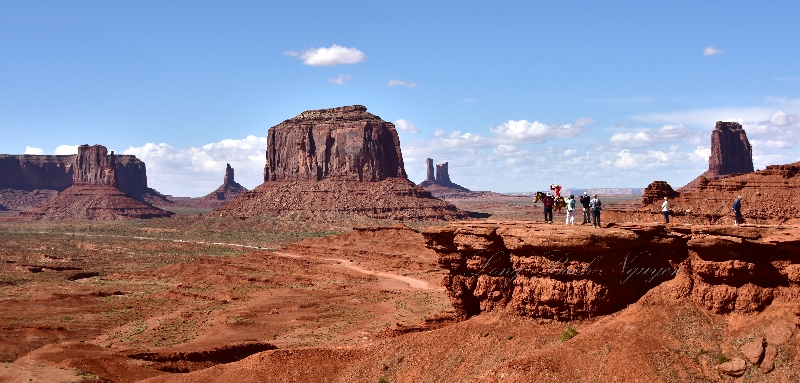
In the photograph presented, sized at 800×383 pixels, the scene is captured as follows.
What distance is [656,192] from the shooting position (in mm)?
53969

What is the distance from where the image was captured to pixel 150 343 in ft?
110

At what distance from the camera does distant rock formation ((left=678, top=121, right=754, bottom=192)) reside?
446 ft

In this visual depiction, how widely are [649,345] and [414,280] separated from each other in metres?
37.0

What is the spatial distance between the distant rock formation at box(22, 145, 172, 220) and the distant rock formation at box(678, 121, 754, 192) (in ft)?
385

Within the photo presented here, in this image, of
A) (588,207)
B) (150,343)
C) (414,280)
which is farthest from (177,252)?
(588,207)

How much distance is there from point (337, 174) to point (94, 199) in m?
67.9

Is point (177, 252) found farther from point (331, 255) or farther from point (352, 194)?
point (352, 194)

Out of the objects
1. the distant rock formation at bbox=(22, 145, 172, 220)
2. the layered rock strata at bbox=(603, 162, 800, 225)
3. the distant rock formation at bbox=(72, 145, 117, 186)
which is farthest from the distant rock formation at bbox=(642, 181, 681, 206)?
the distant rock formation at bbox=(72, 145, 117, 186)

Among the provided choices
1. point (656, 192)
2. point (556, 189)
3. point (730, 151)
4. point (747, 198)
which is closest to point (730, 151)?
point (730, 151)

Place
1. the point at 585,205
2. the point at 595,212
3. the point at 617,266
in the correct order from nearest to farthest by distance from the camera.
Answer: the point at 617,266 < the point at 595,212 < the point at 585,205

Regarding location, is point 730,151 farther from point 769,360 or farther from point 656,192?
point 769,360

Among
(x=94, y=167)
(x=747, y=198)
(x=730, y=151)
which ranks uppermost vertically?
(x=94, y=167)

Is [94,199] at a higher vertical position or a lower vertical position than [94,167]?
lower

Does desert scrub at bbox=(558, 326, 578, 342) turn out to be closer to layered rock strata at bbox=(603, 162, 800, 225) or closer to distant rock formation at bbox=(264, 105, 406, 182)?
layered rock strata at bbox=(603, 162, 800, 225)
